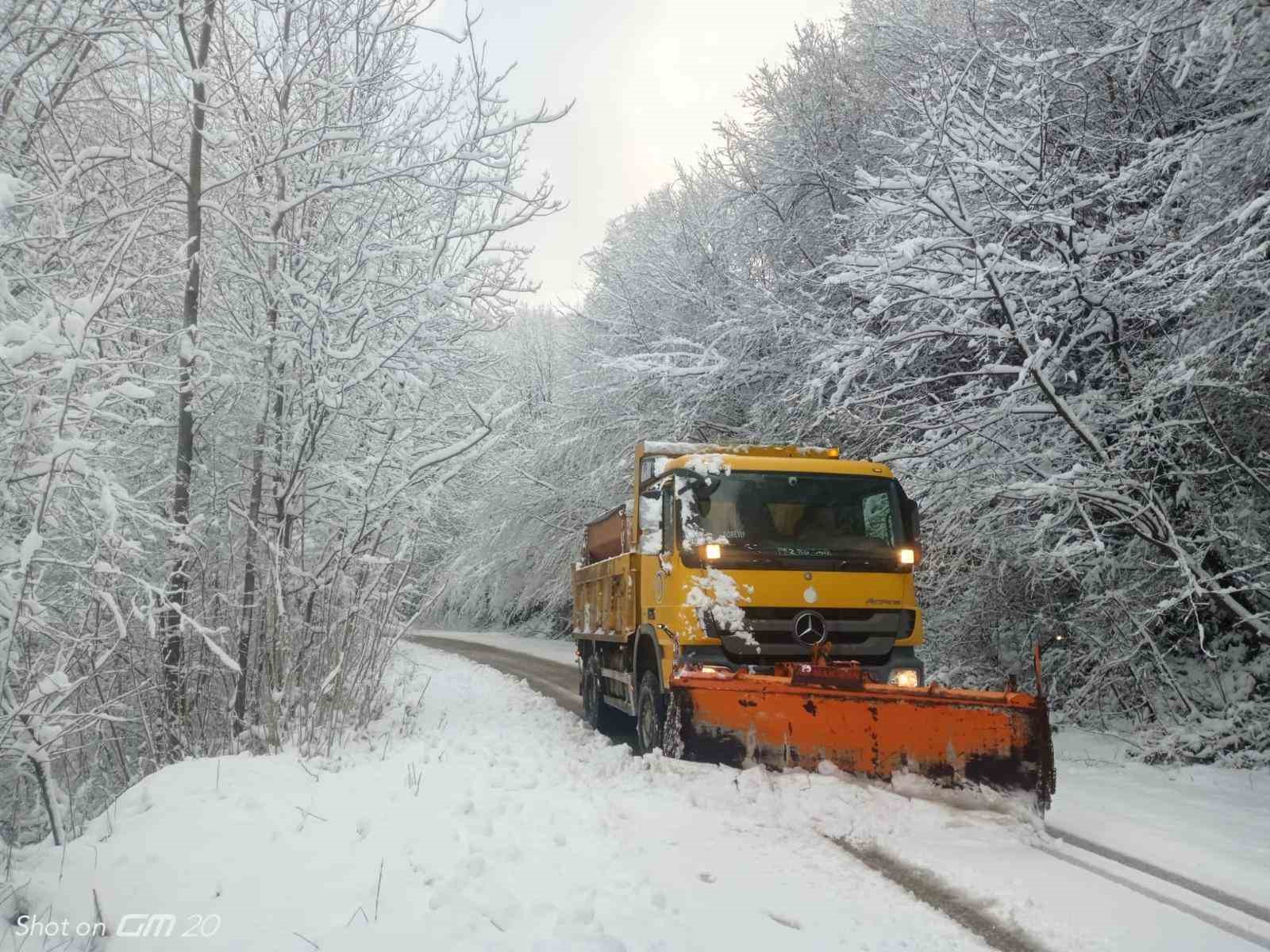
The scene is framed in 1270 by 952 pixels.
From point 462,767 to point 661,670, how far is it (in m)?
1.80

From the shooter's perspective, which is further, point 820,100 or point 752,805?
point 820,100

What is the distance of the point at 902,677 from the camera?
769 cm

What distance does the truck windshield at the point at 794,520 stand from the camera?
25.9ft

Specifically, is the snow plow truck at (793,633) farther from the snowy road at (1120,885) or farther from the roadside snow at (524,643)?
the roadside snow at (524,643)

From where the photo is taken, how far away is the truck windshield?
25.9 ft

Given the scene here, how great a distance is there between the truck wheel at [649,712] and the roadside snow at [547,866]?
2.61 feet

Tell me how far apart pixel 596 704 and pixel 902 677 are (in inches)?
182

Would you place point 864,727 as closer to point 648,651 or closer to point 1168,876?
point 1168,876

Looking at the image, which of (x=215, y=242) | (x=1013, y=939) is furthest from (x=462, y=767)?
(x=215, y=242)

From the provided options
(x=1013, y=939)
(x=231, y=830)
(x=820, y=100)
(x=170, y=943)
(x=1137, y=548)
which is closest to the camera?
(x=170, y=943)

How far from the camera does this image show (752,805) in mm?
6344

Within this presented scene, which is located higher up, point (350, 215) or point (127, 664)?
point (350, 215)

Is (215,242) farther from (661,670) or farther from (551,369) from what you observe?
(551,369)

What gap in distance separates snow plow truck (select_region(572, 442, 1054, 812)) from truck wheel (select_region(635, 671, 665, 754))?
0.02m
